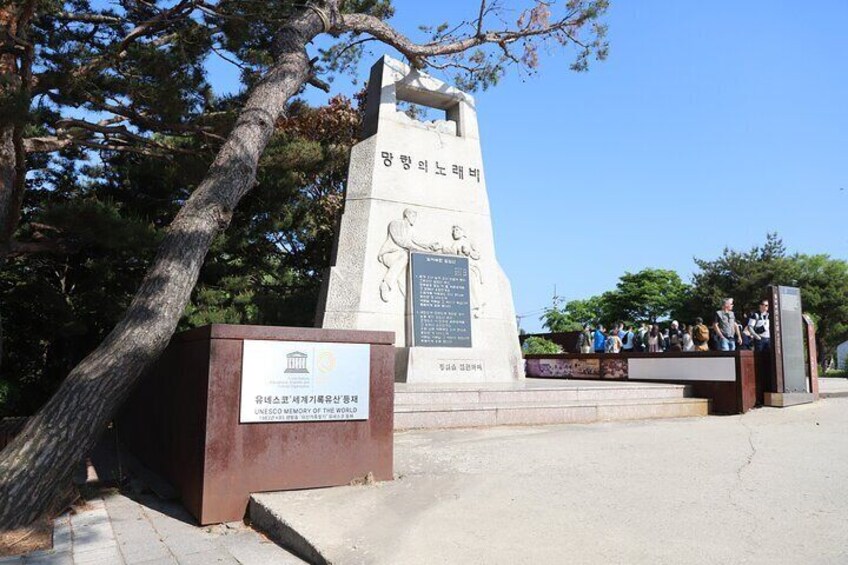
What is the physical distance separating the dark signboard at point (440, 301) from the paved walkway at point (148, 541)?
5554 mm

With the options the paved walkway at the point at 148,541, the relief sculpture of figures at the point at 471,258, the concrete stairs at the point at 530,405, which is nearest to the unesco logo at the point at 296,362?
the paved walkway at the point at 148,541

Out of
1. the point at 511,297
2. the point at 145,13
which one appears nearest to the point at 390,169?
the point at 511,297

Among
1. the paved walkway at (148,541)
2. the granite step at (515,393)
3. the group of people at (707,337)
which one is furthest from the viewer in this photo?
the group of people at (707,337)

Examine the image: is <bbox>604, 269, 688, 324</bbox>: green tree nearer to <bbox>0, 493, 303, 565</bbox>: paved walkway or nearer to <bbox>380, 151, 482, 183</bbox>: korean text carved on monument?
<bbox>380, 151, 482, 183</bbox>: korean text carved on monument

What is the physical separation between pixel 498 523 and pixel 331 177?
48.9 ft

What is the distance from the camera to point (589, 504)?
13.0 ft

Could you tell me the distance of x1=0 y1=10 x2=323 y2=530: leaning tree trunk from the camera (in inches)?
167

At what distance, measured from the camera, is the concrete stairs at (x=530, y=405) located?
23.7 feet

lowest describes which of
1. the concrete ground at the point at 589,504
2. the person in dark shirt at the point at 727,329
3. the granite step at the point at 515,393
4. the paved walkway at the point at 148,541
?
the paved walkway at the point at 148,541

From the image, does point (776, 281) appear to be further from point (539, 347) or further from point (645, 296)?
point (539, 347)

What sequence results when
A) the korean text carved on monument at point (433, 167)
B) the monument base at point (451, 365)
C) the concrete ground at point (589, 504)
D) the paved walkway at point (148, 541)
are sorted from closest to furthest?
1. the concrete ground at point (589, 504)
2. the paved walkway at point (148, 541)
3. the monument base at point (451, 365)
4. the korean text carved on monument at point (433, 167)

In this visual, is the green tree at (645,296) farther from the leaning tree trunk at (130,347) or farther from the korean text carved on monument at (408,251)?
the leaning tree trunk at (130,347)

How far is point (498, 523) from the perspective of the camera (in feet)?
11.8

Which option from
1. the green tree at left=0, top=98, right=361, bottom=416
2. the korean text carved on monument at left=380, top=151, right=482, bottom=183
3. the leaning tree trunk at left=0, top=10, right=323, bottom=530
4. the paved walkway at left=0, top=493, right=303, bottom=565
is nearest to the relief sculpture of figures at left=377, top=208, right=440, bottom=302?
the korean text carved on monument at left=380, top=151, right=482, bottom=183
